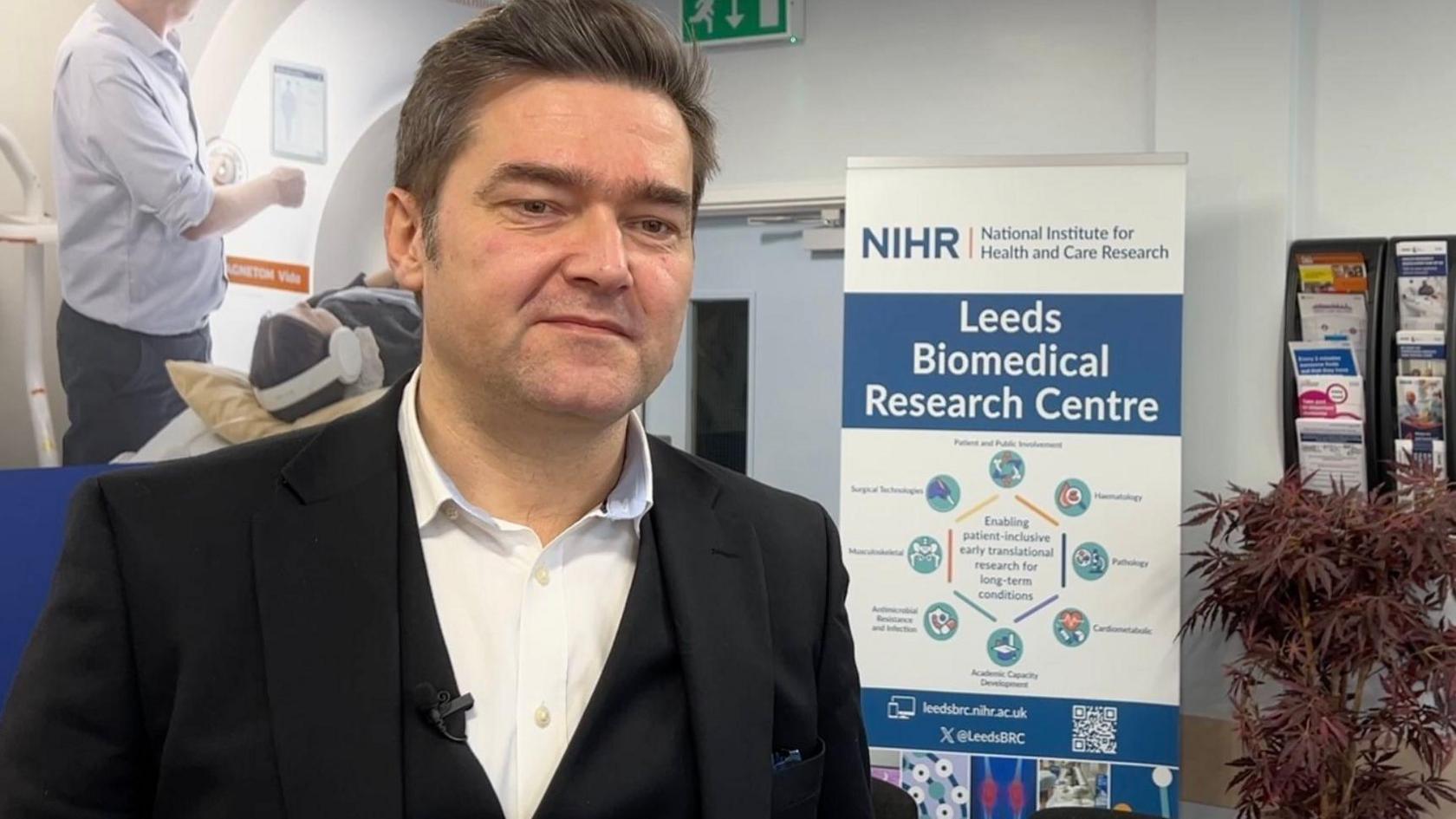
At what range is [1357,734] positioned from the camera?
114 inches

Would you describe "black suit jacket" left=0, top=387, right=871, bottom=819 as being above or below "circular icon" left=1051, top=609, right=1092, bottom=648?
above

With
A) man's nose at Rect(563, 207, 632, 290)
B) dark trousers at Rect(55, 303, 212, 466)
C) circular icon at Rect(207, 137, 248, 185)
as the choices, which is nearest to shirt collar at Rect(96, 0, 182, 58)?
circular icon at Rect(207, 137, 248, 185)

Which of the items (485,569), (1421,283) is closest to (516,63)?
(485,569)

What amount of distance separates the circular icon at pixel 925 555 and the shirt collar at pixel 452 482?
2267 mm

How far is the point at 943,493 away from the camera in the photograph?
11.0ft

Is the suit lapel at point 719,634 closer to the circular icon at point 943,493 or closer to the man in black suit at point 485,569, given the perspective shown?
the man in black suit at point 485,569

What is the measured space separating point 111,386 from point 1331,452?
312 centimetres

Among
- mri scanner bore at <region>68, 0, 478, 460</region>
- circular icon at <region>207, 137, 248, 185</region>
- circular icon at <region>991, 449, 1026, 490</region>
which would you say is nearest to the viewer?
mri scanner bore at <region>68, 0, 478, 460</region>

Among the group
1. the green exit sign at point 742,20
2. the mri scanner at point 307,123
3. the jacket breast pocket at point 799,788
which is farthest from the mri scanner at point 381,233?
the jacket breast pocket at point 799,788

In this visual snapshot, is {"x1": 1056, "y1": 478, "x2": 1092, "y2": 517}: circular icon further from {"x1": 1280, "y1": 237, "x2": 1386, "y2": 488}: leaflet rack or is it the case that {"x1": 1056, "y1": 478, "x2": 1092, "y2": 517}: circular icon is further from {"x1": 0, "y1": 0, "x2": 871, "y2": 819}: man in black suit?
{"x1": 0, "y1": 0, "x2": 871, "y2": 819}: man in black suit

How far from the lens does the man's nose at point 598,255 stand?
987 millimetres

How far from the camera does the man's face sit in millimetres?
990

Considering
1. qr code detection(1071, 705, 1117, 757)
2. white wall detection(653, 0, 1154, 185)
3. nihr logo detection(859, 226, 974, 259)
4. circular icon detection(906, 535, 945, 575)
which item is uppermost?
white wall detection(653, 0, 1154, 185)

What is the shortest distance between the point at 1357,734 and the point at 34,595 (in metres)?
2.90
